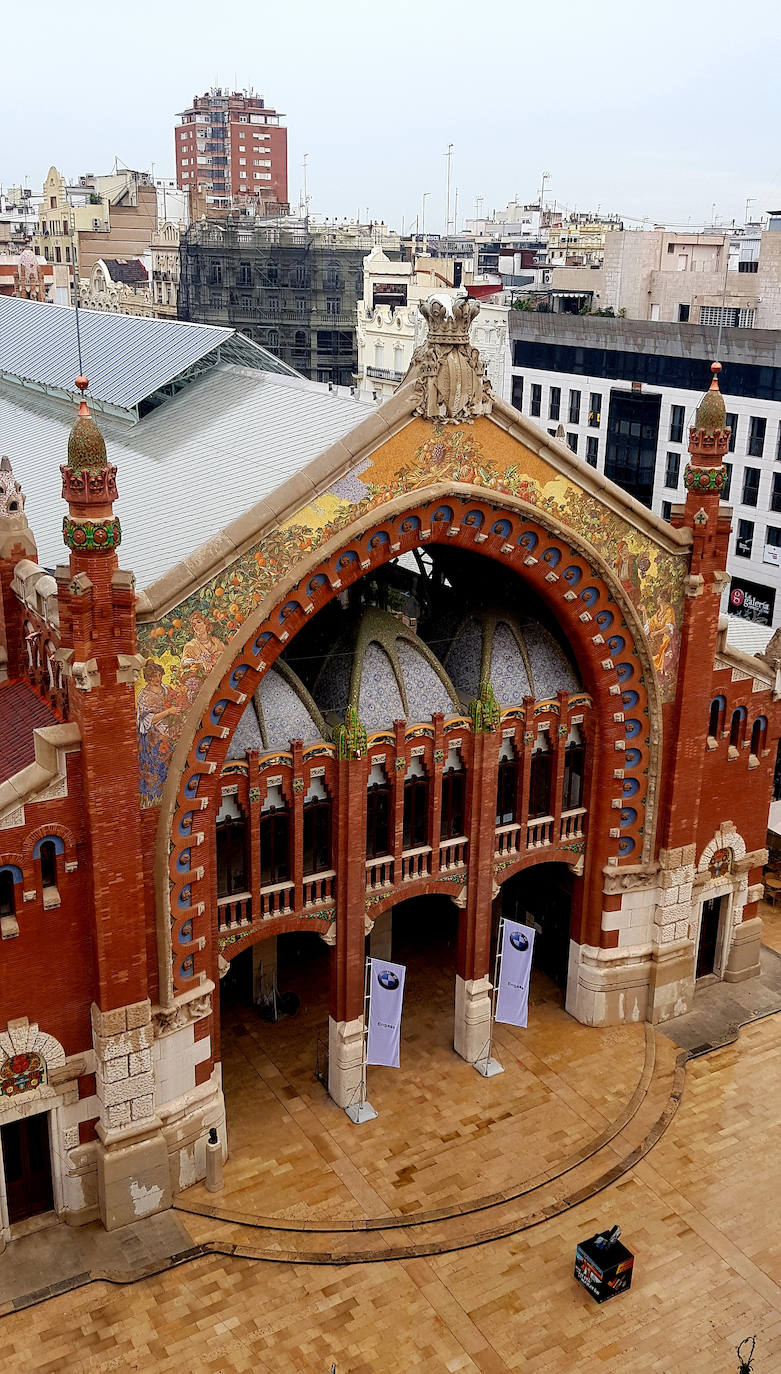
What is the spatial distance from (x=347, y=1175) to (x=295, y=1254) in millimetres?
3065

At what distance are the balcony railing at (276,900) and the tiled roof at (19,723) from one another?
760cm

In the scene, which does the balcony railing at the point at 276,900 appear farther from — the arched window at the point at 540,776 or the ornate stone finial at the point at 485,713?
the arched window at the point at 540,776

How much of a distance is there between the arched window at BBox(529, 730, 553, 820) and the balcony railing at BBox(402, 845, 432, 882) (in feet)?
13.2

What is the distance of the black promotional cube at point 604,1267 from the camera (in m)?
30.6

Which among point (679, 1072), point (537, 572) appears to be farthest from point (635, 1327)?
point (537, 572)

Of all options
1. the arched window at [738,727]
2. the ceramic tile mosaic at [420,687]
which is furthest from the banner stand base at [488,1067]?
the arched window at [738,727]

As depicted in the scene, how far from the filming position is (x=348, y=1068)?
3684 cm

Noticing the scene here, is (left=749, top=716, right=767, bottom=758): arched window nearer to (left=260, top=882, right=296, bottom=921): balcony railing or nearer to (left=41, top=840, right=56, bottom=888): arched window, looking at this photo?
(left=260, top=882, right=296, bottom=921): balcony railing

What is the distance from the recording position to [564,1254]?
3256 cm

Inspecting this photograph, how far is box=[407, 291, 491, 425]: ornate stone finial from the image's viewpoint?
31.8m

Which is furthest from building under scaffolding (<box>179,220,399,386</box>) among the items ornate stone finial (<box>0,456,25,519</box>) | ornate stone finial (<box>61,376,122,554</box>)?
ornate stone finial (<box>61,376,122,554</box>)

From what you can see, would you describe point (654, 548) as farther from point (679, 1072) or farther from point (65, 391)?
point (65, 391)

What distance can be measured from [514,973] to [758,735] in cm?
1186

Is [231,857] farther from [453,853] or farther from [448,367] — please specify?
[448,367]
